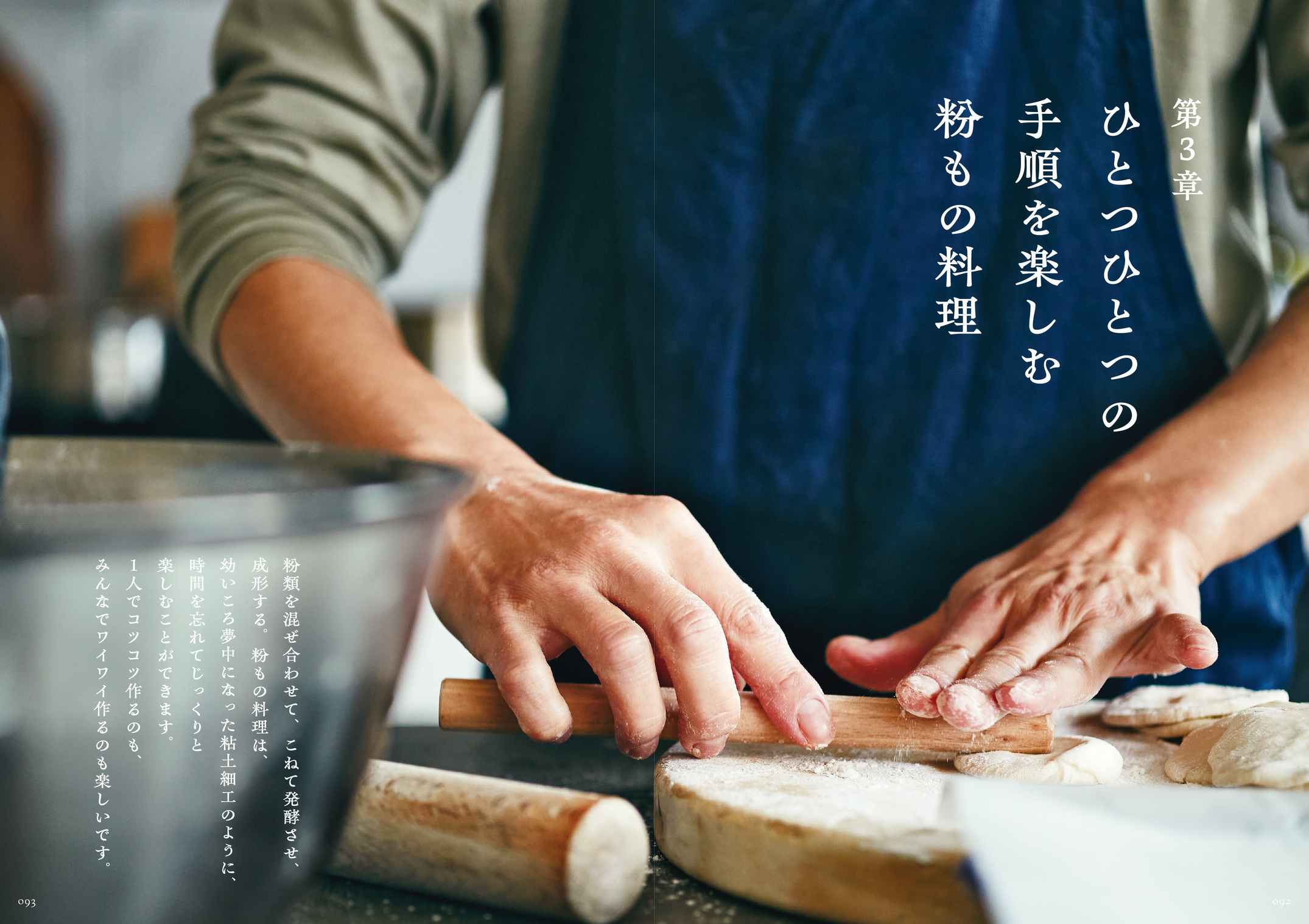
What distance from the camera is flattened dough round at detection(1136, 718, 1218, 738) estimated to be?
1.49ft

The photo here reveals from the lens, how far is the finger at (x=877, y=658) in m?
0.50

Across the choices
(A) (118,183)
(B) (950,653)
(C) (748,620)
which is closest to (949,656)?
(B) (950,653)

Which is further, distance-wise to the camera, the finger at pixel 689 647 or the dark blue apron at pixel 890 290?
the dark blue apron at pixel 890 290

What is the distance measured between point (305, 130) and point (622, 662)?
39 cm

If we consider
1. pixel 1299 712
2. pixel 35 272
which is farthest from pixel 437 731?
pixel 35 272

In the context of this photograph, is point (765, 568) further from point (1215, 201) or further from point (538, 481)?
point (1215, 201)

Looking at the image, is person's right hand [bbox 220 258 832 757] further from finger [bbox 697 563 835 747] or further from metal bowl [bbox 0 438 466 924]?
metal bowl [bbox 0 438 466 924]

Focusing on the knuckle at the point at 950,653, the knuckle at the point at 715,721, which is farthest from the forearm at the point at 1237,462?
the knuckle at the point at 715,721

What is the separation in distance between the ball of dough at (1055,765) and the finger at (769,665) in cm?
6

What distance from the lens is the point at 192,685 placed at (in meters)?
0.20

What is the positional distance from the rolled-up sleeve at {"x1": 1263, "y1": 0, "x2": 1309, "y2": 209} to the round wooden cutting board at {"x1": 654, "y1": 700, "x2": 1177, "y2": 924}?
316 millimetres

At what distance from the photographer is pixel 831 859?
1.13 feet

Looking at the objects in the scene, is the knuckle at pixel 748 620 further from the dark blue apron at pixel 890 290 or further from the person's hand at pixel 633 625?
the dark blue apron at pixel 890 290

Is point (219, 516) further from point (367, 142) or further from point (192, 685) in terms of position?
point (367, 142)
